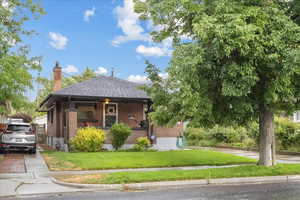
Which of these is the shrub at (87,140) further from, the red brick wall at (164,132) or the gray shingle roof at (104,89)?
the red brick wall at (164,132)

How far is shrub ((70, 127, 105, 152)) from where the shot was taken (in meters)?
18.8

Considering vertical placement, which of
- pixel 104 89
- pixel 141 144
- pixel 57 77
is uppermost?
pixel 57 77

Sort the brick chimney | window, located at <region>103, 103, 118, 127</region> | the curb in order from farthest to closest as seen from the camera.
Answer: the brick chimney
window, located at <region>103, 103, 118, 127</region>
the curb

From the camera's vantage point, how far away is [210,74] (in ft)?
38.1

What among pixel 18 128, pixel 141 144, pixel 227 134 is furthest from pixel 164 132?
pixel 18 128

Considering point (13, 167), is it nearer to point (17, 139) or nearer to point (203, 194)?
point (17, 139)

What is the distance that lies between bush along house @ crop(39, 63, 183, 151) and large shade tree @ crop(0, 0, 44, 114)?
3.37 metres

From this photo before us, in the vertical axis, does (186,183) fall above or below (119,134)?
below

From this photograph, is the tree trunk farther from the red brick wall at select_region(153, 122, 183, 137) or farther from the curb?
the red brick wall at select_region(153, 122, 183, 137)

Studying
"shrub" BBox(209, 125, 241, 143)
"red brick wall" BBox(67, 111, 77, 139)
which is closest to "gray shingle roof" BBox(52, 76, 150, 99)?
"red brick wall" BBox(67, 111, 77, 139)

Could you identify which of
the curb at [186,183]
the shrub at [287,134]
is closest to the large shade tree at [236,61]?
the curb at [186,183]

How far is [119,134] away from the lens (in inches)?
789

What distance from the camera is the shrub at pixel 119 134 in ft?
65.3

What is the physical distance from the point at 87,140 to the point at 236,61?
423 inches
